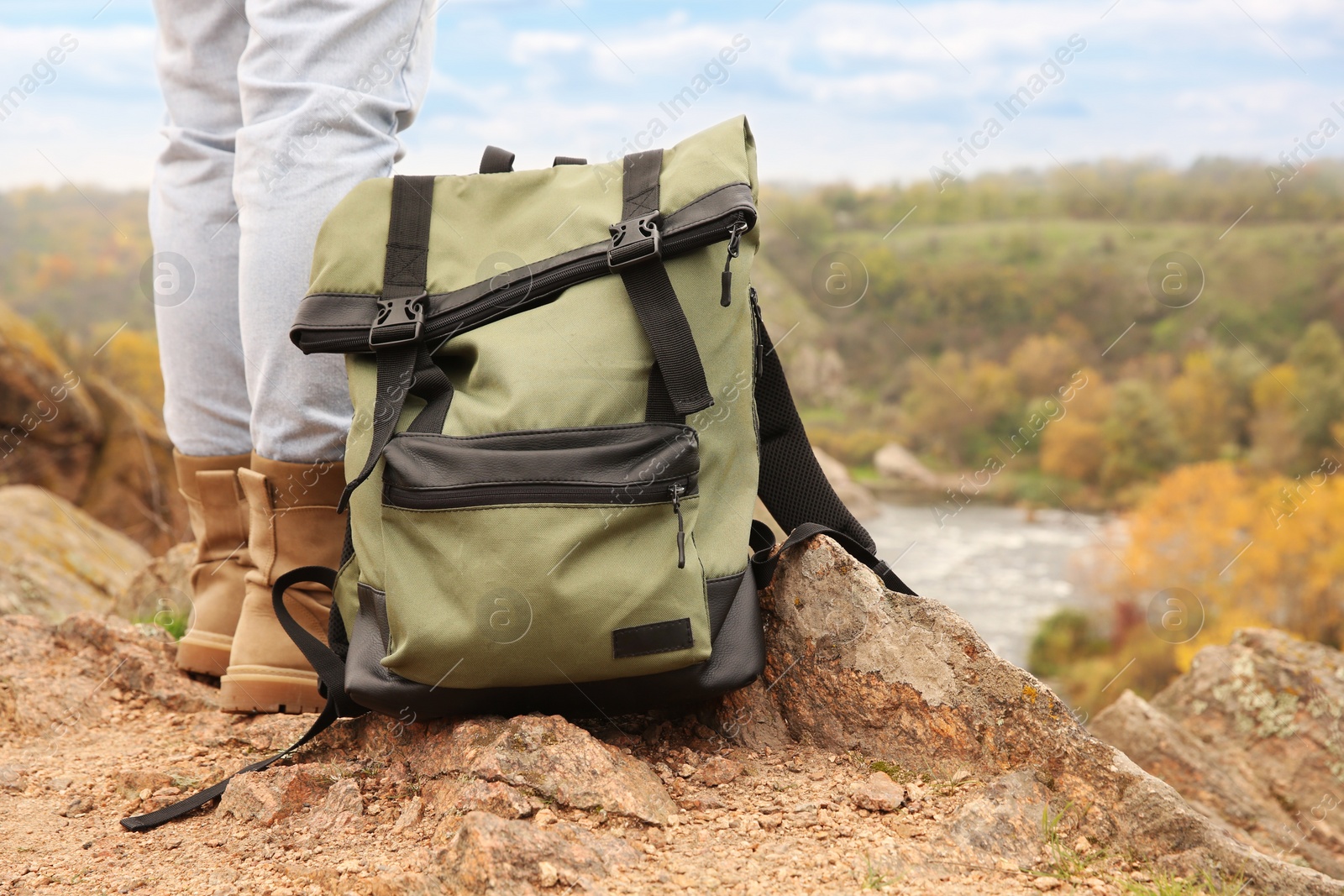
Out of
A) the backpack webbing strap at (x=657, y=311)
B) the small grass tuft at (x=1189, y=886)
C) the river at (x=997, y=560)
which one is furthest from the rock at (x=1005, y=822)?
the river at (x=997, y=560)

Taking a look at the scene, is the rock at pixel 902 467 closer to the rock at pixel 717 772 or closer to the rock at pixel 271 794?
the rock at pixel 717 772

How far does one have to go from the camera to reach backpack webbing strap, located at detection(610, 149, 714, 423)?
1662 millimetres

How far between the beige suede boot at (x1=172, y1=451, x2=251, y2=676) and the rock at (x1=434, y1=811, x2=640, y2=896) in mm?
1248

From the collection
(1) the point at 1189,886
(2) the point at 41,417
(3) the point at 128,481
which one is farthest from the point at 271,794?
(3) the point at 128,481

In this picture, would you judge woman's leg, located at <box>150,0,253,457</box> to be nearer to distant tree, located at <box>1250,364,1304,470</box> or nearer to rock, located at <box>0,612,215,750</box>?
rock, located at <box>0,612,215,750</box>

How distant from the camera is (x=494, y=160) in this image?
6.80 feet

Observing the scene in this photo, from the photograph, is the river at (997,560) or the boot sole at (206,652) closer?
the boot sole at (206,652)

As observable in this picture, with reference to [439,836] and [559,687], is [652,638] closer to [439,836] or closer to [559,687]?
[559,687]

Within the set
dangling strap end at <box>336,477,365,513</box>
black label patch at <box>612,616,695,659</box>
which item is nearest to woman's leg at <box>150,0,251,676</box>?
dangling strap end at <box>336,477,365,513</box>

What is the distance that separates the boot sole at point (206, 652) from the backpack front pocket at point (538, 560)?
1.04 meters

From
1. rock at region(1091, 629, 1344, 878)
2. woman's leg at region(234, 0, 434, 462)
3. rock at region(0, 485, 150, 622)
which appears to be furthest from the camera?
rock at region(0, 485, 150, 622)

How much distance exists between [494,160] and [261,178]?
496 mm

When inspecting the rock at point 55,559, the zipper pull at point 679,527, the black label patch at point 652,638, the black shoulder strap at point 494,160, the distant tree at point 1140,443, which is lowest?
the distant tree at point 1140,443

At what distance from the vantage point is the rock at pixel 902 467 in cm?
5822
